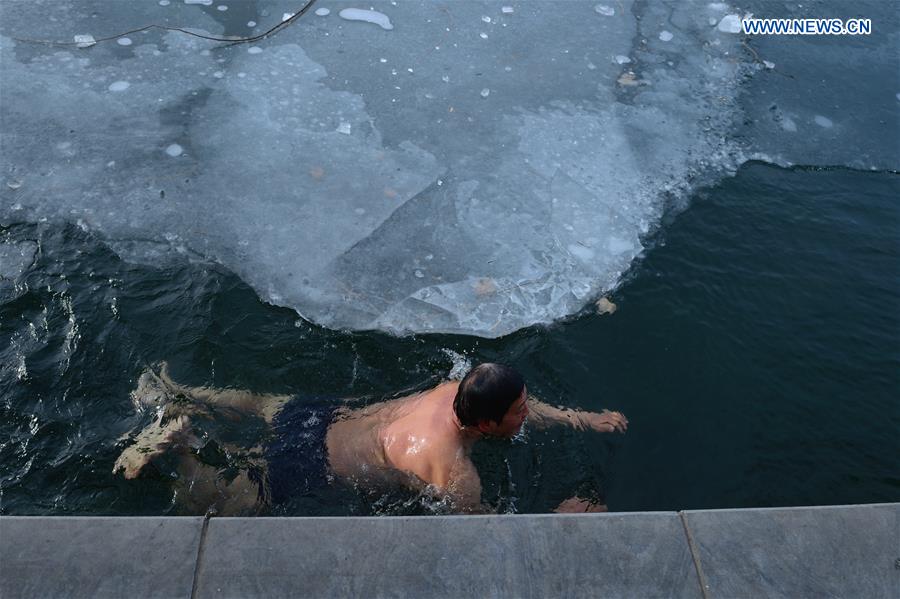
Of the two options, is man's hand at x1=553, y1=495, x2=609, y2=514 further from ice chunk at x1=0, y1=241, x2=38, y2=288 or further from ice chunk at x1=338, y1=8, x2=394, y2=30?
ice chunk at x1=338, y1=8, x2=394, y2=30

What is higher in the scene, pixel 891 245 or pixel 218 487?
pixel 891 245

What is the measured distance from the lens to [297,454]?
10.8ft

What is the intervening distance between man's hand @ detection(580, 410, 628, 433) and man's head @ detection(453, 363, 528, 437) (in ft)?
2.42

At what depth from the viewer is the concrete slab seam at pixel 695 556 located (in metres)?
2.59

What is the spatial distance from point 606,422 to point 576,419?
0.15 metres

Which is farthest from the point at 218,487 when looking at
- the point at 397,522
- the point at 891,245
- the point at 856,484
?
the point at 891,245

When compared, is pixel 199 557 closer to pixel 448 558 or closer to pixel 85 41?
pixel 448 558

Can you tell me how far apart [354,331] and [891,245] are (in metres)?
3.44

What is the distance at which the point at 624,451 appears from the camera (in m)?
→ 3.58

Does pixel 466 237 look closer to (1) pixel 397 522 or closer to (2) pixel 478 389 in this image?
(2) pixel 478 389

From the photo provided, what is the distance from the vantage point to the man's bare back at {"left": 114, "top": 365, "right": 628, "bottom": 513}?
3029 millimetres

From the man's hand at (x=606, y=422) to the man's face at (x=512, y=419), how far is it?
0.72 metres

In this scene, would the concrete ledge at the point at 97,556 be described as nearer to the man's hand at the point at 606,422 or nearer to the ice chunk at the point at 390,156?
the ice chunk at the point at 390,156

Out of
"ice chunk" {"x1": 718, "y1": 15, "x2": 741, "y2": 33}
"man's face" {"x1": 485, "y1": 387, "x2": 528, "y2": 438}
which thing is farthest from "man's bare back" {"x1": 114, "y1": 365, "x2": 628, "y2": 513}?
"ice chunk" {"x1": 718, "y1": 15, "x2": 741, "y2": 33}
